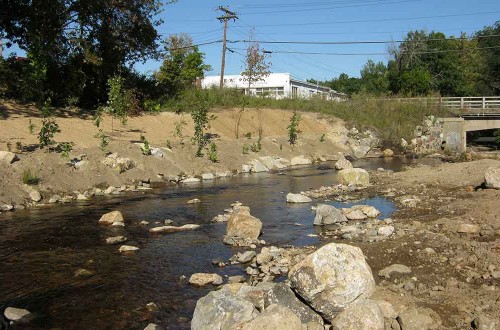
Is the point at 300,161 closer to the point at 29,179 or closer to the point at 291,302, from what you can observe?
the point at 29,179

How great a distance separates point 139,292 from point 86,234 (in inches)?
184

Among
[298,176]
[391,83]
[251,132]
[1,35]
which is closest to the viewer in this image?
[298,176]

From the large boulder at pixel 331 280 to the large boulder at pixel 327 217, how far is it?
6.45 meters

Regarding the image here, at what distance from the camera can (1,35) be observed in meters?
27.6

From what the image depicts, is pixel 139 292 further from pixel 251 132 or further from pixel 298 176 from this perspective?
pixel 251 132

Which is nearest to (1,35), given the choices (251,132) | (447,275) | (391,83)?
(251,132)

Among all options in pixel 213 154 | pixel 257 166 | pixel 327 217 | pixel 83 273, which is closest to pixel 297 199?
pixel 327 217

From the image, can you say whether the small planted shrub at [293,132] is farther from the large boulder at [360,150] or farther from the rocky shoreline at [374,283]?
the rocky shoreline at [374,283]

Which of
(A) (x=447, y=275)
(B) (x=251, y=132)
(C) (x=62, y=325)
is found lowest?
(C) (x=62, y=325)

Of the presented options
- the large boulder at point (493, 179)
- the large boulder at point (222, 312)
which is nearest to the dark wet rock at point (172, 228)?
the large boulder at point (222, 312)

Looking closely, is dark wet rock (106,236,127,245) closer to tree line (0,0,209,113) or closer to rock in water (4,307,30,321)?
rock in water (4,307,30,321)

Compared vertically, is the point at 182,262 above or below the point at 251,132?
below

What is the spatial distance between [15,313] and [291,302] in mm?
4352

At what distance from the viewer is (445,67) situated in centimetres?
7106
